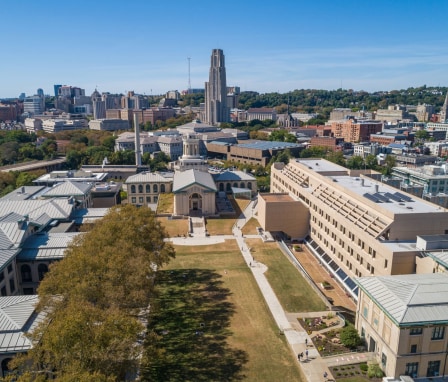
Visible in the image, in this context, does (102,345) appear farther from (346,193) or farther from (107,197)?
(107,197)

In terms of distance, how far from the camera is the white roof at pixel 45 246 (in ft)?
197

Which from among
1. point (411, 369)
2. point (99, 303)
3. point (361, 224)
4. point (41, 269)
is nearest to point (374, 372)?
point (411, 369)

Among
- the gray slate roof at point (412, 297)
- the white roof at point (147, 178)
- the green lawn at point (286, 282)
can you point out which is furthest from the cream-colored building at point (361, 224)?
the white roof at point (147, 178)

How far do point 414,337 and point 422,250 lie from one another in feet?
54.6

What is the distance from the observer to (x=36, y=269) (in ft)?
199

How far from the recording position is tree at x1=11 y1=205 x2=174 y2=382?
103ft

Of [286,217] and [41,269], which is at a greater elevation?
[286,217]

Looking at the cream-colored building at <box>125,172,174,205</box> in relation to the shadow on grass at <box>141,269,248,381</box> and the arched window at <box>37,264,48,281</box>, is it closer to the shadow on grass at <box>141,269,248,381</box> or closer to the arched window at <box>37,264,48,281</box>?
the shadow on grass at <box>141,269,248,381</box>

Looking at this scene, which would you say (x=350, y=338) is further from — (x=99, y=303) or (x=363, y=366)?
(x=99, y=303)

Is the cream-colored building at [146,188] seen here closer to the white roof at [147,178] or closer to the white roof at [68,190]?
the white roof at [147,178]

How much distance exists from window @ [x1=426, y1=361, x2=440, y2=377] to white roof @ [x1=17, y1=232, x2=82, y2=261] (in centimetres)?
5006

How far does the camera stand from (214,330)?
52.5 meters

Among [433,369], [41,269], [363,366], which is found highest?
[41,269]

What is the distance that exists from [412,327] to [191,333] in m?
26.6
